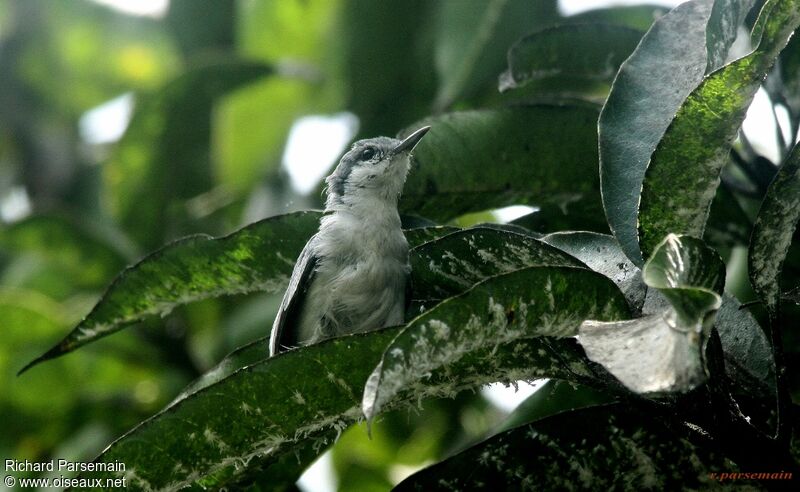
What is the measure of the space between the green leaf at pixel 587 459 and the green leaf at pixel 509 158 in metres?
0.86

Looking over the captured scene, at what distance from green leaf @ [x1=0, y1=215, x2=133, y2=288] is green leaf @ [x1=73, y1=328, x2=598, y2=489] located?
252 cm

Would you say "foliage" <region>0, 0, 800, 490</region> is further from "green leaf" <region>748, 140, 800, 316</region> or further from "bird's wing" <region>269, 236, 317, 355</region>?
"bird's wing" <region>269, 236, 317, 355</region>

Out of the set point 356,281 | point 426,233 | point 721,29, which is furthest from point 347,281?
point 721,29

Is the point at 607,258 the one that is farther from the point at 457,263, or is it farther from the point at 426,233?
the point at 426,233

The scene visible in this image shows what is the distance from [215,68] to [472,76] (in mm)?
1203

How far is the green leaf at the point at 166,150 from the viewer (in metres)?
4.13

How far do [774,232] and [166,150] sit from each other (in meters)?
3.08

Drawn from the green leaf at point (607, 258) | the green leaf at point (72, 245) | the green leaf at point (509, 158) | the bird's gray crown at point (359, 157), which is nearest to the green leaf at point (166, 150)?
the green leaf at point (72, 245)

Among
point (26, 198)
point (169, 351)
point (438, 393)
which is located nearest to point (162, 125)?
point (169, 351)

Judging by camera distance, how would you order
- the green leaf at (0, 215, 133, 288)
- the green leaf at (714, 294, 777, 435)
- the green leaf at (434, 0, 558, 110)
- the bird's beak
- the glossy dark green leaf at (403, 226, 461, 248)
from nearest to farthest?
the green leaf at (714, 294, 777, 435) < the glossy dark green leaf at (403, 226, 461, 248) < the bird's beak < the green leaf at (434, 0, 558, 110) < the green leaf at (0, 215, 133, 288)

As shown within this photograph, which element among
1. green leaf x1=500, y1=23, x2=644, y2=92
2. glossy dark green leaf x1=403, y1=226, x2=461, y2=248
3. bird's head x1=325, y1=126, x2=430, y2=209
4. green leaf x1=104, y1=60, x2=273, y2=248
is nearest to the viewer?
glossy dark green leaf x1=403, y1=226, x2=461, y2=248

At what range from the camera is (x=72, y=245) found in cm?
414

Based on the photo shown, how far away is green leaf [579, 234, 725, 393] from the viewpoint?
1.30 m

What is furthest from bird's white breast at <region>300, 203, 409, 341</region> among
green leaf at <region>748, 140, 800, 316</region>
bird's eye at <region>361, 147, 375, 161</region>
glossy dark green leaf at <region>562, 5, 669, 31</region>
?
green leaf at <region>748, 140, 800, 316</region>
